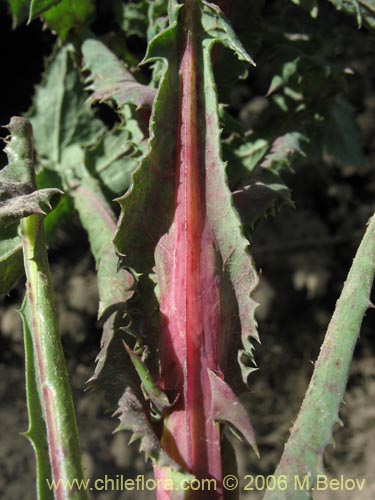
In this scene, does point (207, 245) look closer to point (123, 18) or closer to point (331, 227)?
point (123, 18)

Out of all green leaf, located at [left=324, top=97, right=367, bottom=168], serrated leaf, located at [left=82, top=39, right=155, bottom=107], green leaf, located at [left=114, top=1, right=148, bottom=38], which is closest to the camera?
serrated leaf, located at [left=82, top=39, right=155, bottom=107]

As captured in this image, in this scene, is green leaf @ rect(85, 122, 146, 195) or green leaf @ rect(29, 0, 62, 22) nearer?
green leaf @ rect(29, 0, 62, 22)

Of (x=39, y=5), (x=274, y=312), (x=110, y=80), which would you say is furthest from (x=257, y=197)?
(x=274, y=312)

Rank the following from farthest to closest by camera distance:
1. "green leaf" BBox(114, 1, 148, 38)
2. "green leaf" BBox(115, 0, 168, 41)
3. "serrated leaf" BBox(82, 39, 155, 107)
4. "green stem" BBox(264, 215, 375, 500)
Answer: "green leaf" BBox(114, 1, 148, 38)
"green leaf" BBox(115, 0, 168, 41)
"serrated leaf" BBox(82, 39, 155, 107)
"green stem" BBox(264, 215, 375, 500)

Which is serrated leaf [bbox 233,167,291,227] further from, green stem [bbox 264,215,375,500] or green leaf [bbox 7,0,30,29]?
green leaf [bbox 7,0,30,29]

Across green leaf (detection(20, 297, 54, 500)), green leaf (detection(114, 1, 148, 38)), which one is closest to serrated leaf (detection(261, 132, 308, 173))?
green leaf (detection(114, 1, 148, 38))

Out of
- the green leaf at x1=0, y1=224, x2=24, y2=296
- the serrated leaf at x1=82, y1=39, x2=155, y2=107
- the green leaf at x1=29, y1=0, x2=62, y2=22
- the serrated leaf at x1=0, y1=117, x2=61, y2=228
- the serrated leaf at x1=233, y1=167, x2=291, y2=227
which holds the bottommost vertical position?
the green leaf at x1=0, y1=224, x2=24, y2=296

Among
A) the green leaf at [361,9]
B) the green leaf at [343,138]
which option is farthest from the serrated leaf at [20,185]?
the green leaf at [343,138]
